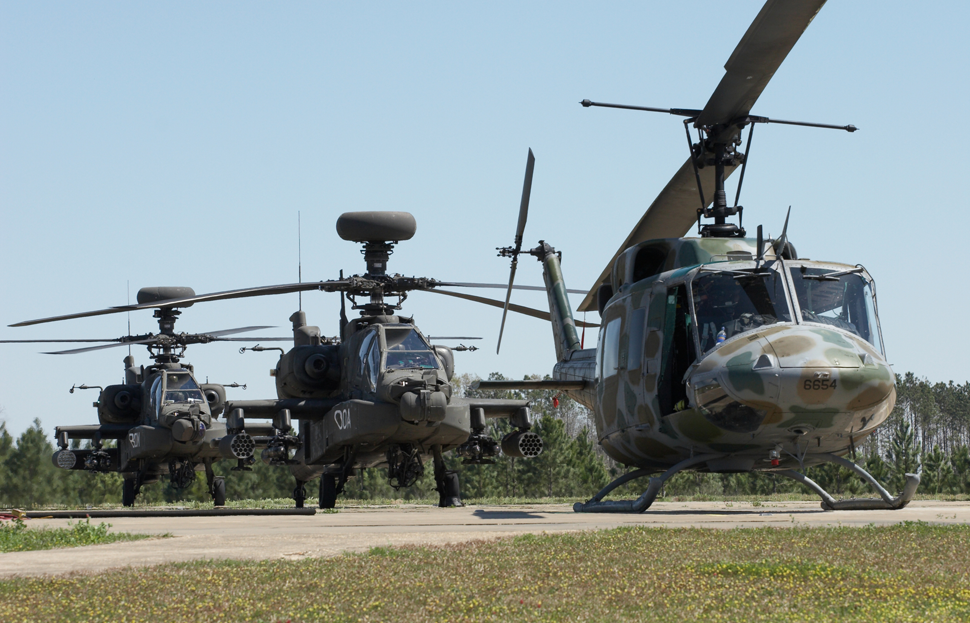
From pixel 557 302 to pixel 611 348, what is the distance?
19.9ft

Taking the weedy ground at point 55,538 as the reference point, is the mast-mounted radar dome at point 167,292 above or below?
above

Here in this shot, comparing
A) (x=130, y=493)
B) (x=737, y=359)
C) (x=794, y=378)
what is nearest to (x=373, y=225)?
(x=737, y=359)

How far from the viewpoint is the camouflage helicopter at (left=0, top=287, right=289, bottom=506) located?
26109 millimetres

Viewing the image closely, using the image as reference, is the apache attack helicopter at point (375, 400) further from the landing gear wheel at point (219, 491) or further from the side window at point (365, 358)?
the landing gear wheel at point (219, 491)

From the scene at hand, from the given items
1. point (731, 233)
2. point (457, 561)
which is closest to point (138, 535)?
point (457, 561)

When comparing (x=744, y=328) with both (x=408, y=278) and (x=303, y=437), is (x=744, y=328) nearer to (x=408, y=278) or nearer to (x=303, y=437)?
(x=408, y=278)

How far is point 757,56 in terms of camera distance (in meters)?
11.9

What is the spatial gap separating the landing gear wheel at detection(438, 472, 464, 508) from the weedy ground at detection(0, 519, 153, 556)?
9181 millimetres

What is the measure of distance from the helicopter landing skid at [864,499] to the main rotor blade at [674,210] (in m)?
4.01

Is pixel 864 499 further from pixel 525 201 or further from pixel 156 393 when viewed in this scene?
pixel 156 393

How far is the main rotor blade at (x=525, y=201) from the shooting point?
54.2 feet

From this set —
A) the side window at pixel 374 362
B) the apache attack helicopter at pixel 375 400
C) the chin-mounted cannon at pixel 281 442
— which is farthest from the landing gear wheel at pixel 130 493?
the side window at pixel 374 362

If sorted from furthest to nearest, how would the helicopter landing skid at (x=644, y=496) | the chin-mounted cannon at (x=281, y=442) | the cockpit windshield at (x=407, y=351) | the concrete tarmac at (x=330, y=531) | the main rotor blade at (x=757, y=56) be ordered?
the chin-mounted cannon at (x=281, y=442), the cockpit windshield at (x=407, y=351), the helicopter landing skid at (x=644, y=496), the main rotor blade at (x=757, y=56), the concrete tarmac at (x=330, y=531)

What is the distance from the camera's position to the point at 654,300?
40.8 feet
